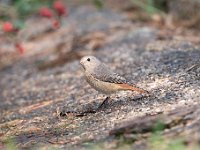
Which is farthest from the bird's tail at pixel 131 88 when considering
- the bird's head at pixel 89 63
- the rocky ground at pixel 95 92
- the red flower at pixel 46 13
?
the red flower at pixel 46 13

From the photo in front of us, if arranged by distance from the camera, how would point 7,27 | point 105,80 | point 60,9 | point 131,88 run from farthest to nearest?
point 60,9 < point 7,27 < point 105,80 < point 131,88

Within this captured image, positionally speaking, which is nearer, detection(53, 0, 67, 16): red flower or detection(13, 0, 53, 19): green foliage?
detection(53, 0, 67, 16): red flower

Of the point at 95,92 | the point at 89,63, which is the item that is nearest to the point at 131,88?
the point at 89,63

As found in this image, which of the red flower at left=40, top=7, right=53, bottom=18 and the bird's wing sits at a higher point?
the red flower at left=40, top=7, right=53, bottom=18

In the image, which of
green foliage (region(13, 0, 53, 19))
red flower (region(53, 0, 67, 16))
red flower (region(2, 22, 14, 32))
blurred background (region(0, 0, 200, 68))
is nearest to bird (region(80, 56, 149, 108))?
blurred background (region(0, 0, 200, 68))

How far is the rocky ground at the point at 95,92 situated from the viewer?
15.6ft

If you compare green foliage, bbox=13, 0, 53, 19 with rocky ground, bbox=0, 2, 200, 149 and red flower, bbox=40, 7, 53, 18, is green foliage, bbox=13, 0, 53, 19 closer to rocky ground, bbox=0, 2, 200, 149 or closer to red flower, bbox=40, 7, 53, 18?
red flower, bbox=40, 7, 53, 18

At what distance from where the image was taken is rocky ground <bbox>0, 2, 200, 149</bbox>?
15.6 ft

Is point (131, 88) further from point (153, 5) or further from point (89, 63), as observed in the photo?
point (153, 5)

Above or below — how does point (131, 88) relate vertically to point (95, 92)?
above

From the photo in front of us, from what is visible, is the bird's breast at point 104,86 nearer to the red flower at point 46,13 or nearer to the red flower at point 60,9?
the red flower at point 60,9

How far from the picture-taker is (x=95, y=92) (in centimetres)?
701

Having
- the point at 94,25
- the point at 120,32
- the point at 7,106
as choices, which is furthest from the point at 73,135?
the point at 94,25

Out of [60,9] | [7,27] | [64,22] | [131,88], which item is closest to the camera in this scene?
[131,88]
